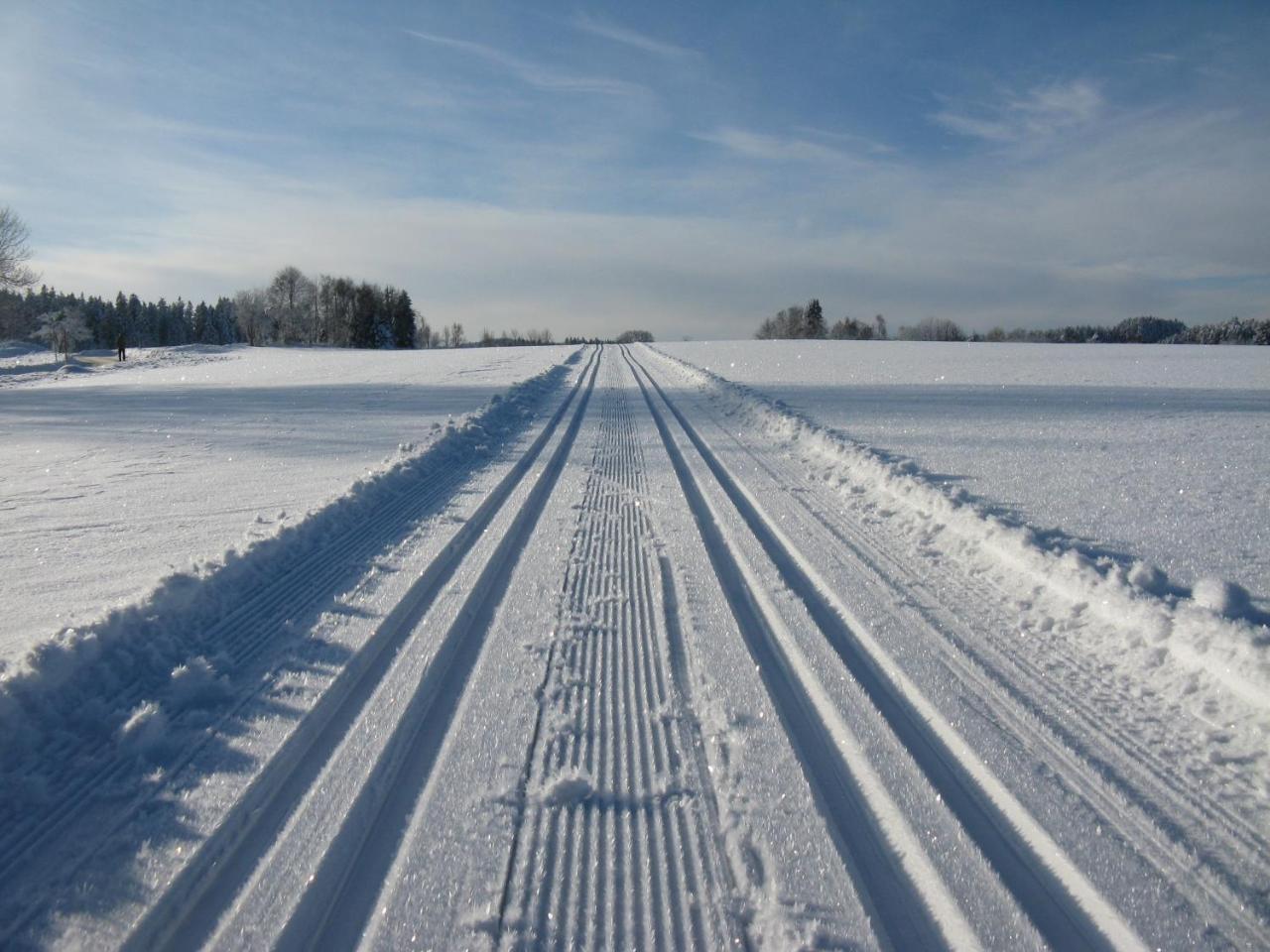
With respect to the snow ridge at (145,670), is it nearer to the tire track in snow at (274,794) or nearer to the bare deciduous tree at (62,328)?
the tire track in snow at (274,794)

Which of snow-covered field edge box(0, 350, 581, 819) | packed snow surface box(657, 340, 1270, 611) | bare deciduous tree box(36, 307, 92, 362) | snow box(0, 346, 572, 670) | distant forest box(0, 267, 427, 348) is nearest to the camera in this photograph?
snow-covered field edge box(0, 350, 581, 819)

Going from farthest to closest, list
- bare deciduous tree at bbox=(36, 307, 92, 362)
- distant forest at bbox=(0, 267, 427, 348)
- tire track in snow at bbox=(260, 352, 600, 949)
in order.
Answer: distant forest at bbox=(0, 267, 427, 348) → bare deciduous tree at bbox=(36, 307, 92, 362) → tire track in snow at bbox=(260, 352, 600, 949)

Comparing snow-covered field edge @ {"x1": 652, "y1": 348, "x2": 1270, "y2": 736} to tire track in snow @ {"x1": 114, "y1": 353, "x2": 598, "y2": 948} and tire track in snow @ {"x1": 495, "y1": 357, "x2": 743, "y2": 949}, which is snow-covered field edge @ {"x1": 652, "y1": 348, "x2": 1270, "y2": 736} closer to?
tire track in snow @ {"x1": 495, "y1": 357, "x2": 743, "y2": 949}

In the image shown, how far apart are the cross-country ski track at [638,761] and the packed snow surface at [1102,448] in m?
1.26

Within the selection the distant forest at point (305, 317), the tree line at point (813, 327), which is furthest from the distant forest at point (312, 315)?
the tree line at point (813, 327)

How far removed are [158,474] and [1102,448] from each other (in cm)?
1133

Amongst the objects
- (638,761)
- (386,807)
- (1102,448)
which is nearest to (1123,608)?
(638,761)

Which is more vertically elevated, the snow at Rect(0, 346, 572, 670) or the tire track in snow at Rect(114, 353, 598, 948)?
the snow at Rect(0, 346, 572, 670)

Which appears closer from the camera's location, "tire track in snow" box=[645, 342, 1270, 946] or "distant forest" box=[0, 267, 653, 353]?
"tire track in snow" box=[645, 342, 1270, 946]

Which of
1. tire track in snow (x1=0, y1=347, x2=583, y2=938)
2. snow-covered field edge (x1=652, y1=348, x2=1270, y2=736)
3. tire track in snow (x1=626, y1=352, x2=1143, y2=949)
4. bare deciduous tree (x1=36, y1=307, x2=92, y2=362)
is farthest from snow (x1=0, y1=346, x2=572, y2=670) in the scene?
bare deciduous tree (x1=36, y1=307, x2=92, y2=362)

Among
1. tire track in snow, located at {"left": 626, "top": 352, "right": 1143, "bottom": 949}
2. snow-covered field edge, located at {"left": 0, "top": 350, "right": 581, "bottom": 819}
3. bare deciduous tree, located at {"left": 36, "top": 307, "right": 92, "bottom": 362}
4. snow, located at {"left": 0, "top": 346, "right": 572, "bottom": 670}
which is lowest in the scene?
tire track in snow, located at {"left": 626, "top": 352, "right": 1143, "bottom": 949}

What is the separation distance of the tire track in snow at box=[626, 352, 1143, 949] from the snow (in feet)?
11.3

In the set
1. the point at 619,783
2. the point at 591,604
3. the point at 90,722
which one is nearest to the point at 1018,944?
the point at 619,783

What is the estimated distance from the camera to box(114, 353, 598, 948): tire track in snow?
203 centimetres
